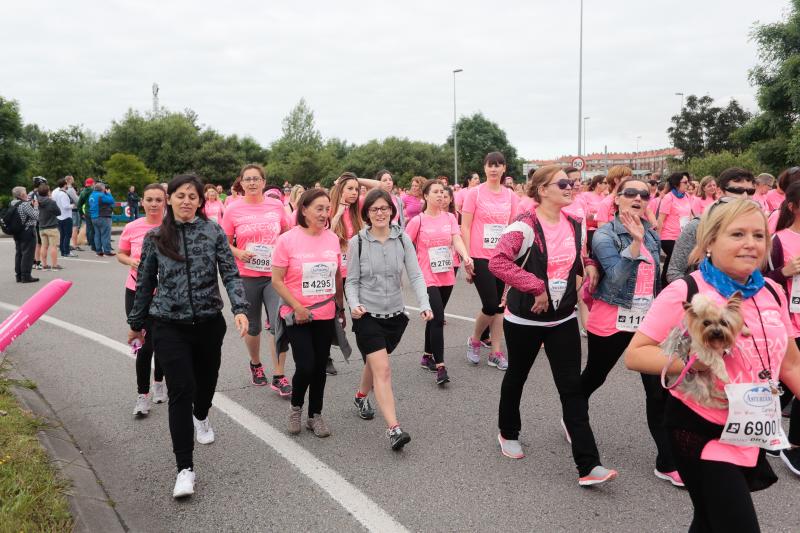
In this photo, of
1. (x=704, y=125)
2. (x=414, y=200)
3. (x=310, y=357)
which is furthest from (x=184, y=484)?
(x=704, y=125)

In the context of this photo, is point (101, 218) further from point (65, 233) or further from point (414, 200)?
point (414, 200)

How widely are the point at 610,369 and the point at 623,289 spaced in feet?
1.75

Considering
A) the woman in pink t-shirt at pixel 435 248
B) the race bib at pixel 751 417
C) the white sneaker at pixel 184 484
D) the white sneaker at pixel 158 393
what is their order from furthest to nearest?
the woman in pink t-shirt at pixel 435 248 → the white sneaker at pixel 158 393 → the white sneaker at pixel 184 484 → the race bib at pixel 751 417

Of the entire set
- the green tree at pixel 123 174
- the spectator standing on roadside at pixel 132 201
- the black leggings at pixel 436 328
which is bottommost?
the black leggings at pixel 436 328

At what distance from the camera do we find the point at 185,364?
3.85 m

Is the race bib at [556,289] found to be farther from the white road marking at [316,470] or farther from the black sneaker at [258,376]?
the black sneaker at [258,376]

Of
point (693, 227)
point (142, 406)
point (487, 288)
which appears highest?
point (693, 227)

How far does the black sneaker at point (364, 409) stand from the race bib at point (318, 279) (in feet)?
3.18

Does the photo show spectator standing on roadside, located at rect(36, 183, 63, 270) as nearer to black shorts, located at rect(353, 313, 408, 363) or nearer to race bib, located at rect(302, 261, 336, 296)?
race bib, located at rect(302, 261, 336, 296)

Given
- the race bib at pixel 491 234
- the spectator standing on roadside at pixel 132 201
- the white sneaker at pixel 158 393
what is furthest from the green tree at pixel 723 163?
the white sneaker at pixel 158 393

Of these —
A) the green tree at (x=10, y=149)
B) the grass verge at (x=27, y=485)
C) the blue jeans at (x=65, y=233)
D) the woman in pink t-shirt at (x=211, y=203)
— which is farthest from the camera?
the green tree at (x=10, y=149)

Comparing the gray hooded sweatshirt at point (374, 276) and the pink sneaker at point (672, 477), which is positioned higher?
the gray hooded sweatshirt at point (374, 276)

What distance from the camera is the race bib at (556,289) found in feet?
12.8

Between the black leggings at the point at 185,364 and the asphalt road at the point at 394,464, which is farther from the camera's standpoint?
the black leggings at the point at 185,364
